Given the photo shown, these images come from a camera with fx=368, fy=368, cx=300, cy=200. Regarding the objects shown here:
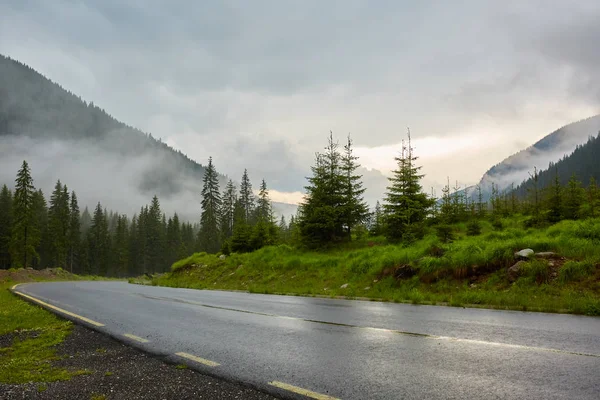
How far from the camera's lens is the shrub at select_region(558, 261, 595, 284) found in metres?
11.7

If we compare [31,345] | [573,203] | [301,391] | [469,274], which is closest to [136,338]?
[31,345]

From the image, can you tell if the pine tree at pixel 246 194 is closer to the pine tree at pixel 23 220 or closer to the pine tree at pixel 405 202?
the pine tree at pixel 23 220

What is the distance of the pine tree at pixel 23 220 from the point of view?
6688 cm

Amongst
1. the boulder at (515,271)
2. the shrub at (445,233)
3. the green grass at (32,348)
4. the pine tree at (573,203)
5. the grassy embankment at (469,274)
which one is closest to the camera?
the green grass at (32,348)

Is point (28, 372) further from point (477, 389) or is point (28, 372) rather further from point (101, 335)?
point (477, 389)

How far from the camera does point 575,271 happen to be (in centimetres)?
1188

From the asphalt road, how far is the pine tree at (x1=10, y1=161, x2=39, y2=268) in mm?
71624

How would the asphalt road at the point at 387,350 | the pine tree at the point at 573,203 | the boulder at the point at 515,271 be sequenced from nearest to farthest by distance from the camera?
the asphalt road at the point at 387,350 < the boulder at the point at 515,271 < the pine tree at the point at 573,203

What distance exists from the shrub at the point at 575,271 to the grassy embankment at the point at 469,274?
25mm

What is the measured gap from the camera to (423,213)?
85.0 ft

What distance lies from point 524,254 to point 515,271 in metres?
0.97

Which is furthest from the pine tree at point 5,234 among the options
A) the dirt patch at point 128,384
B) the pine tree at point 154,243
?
the dirt patch at point 128,384

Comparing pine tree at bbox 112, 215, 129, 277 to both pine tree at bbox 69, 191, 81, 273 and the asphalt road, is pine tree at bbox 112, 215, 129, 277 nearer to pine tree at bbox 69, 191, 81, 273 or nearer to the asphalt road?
pine tree at bbox 69, 191, 81, 273

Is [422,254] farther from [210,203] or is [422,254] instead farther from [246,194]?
[246,194]
